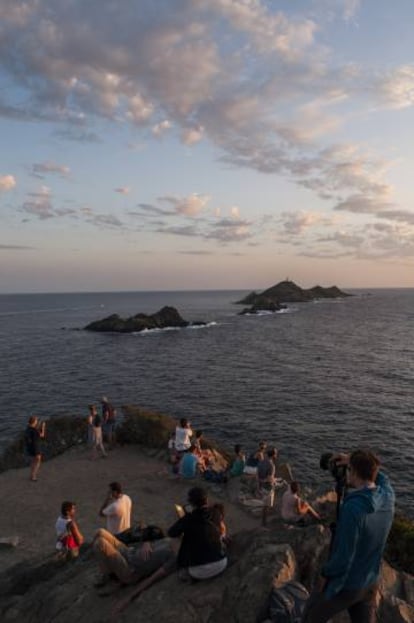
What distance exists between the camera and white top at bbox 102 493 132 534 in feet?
35.9

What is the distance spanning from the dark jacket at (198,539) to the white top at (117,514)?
3713 mm

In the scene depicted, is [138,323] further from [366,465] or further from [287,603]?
[366,465]

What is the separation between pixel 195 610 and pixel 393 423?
33.5 meters

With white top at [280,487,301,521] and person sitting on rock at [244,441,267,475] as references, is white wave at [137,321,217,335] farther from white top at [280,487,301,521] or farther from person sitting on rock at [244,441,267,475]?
white top at [280,487,301,521]

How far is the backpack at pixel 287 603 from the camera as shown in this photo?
21.4 feet

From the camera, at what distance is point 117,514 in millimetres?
10977

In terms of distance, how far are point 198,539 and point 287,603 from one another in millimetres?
1683

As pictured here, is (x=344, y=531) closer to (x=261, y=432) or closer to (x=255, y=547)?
(x=255, y=547)

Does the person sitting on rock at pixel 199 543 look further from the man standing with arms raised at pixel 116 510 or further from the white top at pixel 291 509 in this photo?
the white top at pixel 291 509

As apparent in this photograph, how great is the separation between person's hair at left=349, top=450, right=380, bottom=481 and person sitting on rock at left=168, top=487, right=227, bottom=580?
10.3 ft

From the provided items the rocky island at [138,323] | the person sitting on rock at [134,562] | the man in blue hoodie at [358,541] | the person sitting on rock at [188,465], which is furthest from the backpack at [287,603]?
the rocky island at [138,323]

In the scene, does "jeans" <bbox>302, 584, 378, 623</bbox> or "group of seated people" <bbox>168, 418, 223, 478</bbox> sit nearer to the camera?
"jeans" <bbox>302, 584, 378, 623</bbox>

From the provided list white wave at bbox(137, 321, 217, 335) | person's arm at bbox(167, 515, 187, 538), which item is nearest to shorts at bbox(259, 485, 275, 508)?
person's arm at bbox(167, 515, 187, 538)

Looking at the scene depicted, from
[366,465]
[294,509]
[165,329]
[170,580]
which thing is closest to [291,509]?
[294,509]
